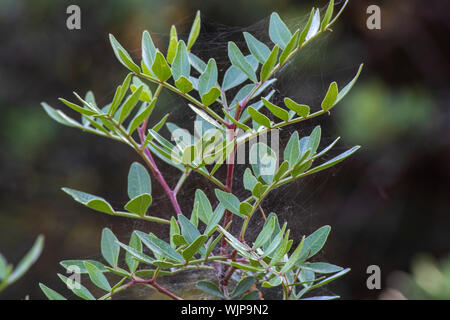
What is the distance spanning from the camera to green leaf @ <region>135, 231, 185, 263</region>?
37 cm

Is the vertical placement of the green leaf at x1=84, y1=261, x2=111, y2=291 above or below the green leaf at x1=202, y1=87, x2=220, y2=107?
below

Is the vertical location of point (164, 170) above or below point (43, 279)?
above

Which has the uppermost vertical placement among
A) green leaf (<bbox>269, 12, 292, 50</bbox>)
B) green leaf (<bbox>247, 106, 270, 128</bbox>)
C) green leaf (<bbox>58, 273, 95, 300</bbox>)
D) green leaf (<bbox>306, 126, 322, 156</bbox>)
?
green leaf (<bbox>269, 12, 292, 50</bbox>)

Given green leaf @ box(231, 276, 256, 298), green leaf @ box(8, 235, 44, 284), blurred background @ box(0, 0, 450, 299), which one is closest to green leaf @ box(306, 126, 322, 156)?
green leaf @ box(231, 276, 256, 298)

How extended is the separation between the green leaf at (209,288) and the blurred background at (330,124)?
95 cm

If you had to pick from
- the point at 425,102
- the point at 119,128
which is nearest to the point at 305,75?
the point at 425,102

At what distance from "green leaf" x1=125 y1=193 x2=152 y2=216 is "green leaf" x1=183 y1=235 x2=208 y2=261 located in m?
0.05

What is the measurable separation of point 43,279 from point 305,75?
1.07 metres

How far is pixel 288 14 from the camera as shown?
60.2 inches

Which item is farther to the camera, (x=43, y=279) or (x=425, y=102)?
(x=43, y=279)

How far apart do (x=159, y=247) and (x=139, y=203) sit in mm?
38

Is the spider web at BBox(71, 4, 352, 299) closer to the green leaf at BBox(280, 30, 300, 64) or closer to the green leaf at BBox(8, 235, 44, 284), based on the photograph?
the green leaf at BBox(280, 30, 300, 64)

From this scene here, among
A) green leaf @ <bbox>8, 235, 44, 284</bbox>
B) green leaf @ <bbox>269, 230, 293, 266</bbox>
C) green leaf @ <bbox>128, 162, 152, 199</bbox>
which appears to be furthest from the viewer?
green leaf @ <bbox>128, 162, 152, 199</bbox>

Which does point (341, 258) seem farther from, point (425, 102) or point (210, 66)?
point (210, 66)
